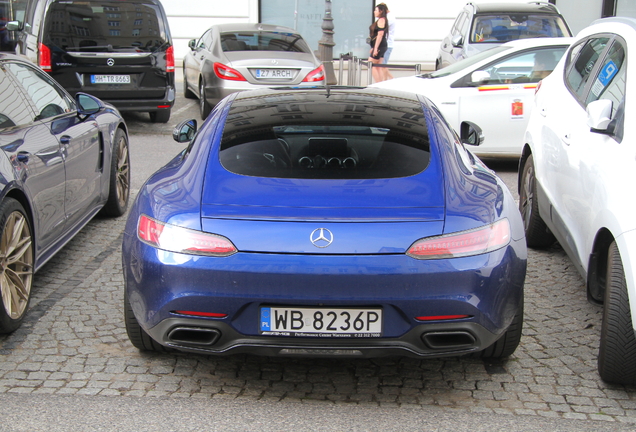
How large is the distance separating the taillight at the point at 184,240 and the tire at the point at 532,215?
321cm

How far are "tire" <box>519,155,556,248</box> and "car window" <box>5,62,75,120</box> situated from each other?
11.4ft

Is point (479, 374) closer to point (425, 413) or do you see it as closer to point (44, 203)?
point (425, 413)

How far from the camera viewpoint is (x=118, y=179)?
22.5 feet

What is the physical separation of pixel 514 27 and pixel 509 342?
10.7 metres

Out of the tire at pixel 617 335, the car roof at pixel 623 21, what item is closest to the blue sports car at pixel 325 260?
the tire at pixel 617 335

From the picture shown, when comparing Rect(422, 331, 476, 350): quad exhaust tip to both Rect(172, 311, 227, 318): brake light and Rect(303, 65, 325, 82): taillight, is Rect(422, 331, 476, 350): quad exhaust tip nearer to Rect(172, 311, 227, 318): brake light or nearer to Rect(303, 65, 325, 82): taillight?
Rect(172, 311, 227, 318): brake light

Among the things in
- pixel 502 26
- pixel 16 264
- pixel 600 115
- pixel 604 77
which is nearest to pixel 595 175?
pixel 600 115

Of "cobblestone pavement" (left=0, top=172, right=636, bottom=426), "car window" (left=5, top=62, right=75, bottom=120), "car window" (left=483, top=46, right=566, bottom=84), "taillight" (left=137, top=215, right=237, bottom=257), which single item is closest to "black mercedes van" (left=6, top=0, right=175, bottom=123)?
"car window" (left=483, top=46, right=566, bottom=84)

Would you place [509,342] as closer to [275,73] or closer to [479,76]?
[479,76]

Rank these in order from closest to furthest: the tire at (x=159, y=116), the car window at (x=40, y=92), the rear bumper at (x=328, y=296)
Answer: the rear bumper at (x=328, y=296), the car window at (x=40, y=92), the tire at (x=159, y=116)

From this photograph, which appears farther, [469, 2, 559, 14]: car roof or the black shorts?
the black shorts

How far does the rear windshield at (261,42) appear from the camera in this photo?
41.2 ft

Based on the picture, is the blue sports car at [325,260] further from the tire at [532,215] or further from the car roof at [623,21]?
the tire at [532,215]

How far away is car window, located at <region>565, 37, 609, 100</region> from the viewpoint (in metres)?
5.08
